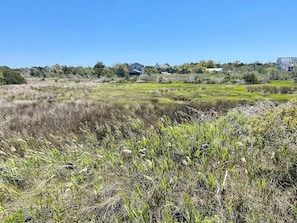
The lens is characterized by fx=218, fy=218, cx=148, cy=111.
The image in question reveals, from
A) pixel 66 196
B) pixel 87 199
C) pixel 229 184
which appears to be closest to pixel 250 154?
pixel 229 184

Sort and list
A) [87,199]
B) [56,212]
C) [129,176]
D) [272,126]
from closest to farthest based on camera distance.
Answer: [56,212] < [87,199] < [129,176] < [272,126]

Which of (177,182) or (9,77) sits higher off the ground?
(9,77)

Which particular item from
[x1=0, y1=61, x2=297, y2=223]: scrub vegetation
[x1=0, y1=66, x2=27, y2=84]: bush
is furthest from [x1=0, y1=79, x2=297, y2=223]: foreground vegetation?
[x1=0, y1=66, x2=27, y2=84]: bush

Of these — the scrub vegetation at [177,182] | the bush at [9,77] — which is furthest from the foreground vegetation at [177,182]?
the bush at [9,77]

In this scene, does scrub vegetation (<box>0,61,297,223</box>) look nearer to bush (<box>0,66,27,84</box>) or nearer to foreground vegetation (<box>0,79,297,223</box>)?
foreground vegetation (<box>0,79,297,223</box>)

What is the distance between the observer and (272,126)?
4.12 m

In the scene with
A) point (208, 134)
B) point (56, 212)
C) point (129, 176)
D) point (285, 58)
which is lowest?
point (56, 212)

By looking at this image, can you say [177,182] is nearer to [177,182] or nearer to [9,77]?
[177,182]

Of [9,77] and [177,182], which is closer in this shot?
[177,182]

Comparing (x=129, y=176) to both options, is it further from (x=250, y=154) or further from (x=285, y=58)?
(x=285, y=58)

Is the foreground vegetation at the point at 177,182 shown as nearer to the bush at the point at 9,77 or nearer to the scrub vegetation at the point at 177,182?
the scrub vegetation at the point at 177,182

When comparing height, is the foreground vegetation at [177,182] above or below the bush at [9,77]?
below

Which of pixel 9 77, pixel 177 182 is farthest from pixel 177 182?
pixel 9 77

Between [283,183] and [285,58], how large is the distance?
108 m
